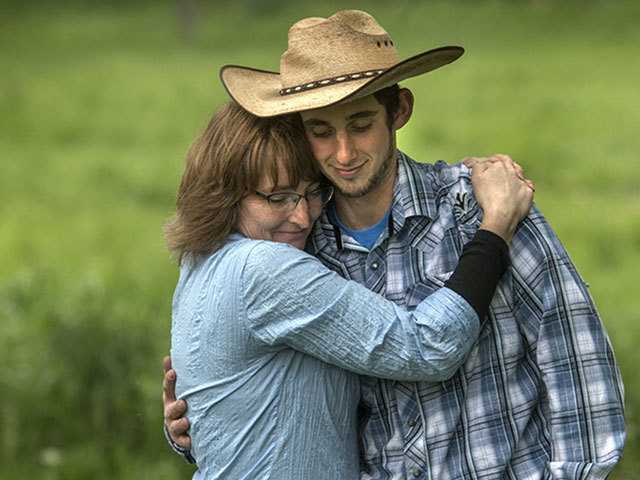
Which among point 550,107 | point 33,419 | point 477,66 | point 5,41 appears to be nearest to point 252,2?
point 5,41

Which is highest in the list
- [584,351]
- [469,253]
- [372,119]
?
[372,119]

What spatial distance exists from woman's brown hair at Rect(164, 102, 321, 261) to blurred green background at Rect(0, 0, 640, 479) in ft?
10.9

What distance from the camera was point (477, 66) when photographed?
2298cm

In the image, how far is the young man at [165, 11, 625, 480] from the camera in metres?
3.12

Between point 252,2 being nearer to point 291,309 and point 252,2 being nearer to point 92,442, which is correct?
point 92,442

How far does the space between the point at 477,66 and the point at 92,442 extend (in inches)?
670

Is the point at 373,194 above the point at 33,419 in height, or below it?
above

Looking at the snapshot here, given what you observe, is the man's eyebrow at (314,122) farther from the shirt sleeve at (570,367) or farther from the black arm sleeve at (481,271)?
the shirt sleeve at (570,367)

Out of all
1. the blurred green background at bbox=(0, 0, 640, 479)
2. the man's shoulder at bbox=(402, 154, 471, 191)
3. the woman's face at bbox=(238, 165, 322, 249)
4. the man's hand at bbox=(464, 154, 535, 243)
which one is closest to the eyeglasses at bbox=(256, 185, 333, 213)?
the woman's face at bbox=(238, 165, 322, 249)

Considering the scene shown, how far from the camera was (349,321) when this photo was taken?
10.1ft

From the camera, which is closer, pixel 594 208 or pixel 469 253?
pixel 469 253

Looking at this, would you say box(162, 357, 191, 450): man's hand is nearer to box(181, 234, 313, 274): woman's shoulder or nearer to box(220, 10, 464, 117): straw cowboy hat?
box(181, 234, 313, 274): woman's shoulder

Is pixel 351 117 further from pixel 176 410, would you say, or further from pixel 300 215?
pixel 176 410

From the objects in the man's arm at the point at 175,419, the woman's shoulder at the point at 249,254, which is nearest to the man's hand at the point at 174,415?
the man's arm at the point at 175,419
